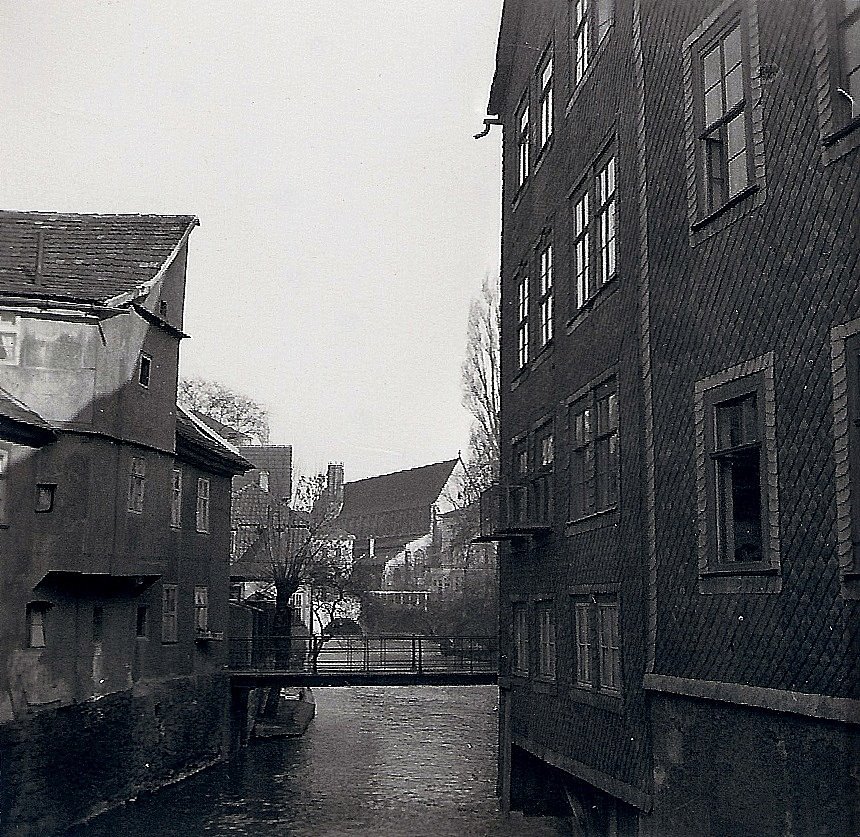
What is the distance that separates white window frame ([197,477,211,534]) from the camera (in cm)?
2752

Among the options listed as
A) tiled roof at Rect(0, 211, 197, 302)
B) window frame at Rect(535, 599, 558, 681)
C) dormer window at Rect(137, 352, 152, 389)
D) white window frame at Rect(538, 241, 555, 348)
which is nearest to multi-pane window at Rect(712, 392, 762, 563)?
window frame at Rect(535, 599, 558, 681)

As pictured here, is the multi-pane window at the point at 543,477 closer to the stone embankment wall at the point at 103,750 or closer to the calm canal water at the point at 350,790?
the calm canal water at the point at 350,790

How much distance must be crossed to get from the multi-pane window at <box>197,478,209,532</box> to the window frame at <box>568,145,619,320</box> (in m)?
14.9

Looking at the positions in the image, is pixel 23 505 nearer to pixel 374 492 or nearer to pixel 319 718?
pixel 319 718

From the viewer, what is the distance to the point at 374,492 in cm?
7350

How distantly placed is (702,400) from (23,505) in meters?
13.0

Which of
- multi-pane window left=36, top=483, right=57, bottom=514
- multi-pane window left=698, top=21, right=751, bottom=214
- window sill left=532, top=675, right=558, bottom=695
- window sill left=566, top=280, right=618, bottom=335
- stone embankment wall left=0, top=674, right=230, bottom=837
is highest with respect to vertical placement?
multi-pane window left=698, top=21, right=751, bottom=214

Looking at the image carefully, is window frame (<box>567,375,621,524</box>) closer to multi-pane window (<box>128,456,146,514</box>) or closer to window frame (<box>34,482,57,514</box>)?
window frame (<box>34,482,57,514</box>)

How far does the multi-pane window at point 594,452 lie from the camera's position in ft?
41.7

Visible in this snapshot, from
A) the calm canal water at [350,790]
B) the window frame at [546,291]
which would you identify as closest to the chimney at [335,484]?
the calm canal water at [350,790]

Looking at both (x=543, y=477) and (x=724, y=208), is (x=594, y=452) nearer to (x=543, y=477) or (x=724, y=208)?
(x=543, y=477)

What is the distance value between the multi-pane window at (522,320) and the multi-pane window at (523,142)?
1.59 metres

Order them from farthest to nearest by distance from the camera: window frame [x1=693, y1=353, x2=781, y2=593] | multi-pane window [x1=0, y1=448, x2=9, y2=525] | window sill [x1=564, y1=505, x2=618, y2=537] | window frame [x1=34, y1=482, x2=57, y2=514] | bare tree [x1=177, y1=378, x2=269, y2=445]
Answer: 1. bare tree [x1=177, y1=378, x2=269, y2=445]
2. window frame [x1=34, y1=482, x2=57, y2=514]
3. multi-pane window [x1=0, y1=448, x2=9, y2=525]
4. window sill [x1=564, y1=505, x2=618, y2=537]
5. window frame [x1=693, y1=353, x2=781, y2=593]

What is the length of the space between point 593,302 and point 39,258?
11.6 m
